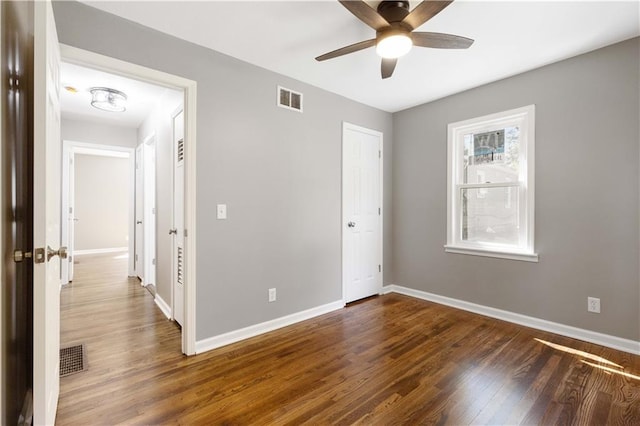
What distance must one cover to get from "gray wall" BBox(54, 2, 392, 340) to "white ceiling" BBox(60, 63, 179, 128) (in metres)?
0.68

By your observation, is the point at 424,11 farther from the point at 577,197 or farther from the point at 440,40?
the point at 577,197

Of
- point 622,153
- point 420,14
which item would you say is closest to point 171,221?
point 420,14

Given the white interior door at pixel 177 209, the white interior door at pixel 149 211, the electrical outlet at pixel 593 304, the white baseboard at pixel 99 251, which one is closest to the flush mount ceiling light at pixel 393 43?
the white interior door at pixel 177 209

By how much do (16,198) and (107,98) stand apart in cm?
235

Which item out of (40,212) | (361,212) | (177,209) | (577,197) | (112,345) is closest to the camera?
(40,212)

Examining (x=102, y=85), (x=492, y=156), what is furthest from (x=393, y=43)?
→ (x=102, y=85)

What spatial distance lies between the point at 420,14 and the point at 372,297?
10.2 feet

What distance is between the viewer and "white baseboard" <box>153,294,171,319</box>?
315cm

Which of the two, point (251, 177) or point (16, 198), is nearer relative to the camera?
point (16, 198)

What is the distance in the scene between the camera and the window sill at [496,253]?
2918 mm

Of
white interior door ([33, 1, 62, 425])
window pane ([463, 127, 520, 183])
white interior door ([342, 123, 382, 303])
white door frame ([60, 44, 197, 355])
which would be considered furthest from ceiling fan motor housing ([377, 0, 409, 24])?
window pane ([463, 127, 520, 183])

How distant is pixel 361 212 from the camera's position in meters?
3.77

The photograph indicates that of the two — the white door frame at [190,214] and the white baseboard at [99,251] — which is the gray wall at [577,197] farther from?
the white baseboard at [99,251]

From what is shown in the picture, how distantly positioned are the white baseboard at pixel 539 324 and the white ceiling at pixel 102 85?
12.9 ft
